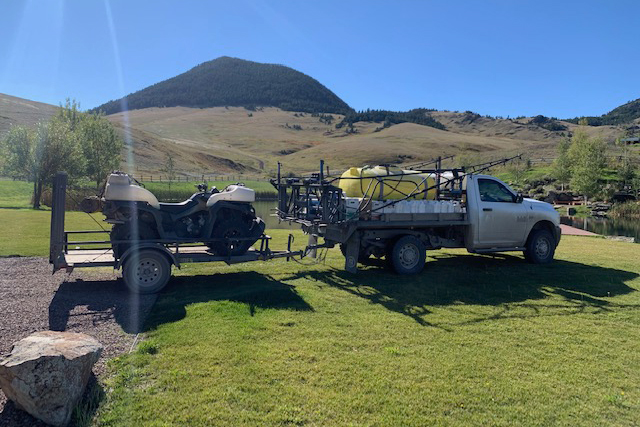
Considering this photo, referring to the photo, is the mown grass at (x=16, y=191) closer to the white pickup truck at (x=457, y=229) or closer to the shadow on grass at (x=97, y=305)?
the shadow on grass at (x=97, y=305)

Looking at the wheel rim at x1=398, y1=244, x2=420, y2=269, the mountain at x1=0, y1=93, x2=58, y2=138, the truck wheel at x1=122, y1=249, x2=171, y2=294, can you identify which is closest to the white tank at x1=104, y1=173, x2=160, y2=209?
the truck wheel at x1=122, y1=249, x2=171, y2=294

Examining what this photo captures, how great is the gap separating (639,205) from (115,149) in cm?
4788

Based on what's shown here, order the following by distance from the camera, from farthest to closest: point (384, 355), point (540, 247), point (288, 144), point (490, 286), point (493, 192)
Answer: point (288, 144)
point (540, 247)
point (493, 192)
point (490, 286)
point (384, 355)

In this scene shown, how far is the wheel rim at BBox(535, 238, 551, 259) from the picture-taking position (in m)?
10.9

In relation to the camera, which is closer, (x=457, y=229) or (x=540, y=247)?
(x=457, y=229)

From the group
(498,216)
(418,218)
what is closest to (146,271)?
(418,218)

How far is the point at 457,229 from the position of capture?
10.4 metres

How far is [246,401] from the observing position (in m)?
3.98

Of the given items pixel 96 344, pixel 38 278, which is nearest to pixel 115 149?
pixel 38 278

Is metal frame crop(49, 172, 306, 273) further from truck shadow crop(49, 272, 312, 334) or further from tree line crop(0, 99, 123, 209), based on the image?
tree line crop(0, 99, 123, 209)

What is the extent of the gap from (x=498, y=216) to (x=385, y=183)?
3028 millimetres

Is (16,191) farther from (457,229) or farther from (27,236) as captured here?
(457,229)

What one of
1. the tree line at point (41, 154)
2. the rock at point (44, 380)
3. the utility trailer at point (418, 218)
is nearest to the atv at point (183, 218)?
the utility trailer at point (418, 218)

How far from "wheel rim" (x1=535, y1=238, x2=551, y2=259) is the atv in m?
7.02
